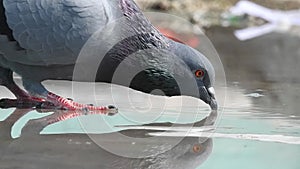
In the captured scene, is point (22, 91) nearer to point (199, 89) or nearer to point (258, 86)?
point (199, 89)

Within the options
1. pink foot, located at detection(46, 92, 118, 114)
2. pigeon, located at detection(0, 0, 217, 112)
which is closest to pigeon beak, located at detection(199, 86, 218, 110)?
pigeon, located at detection(0, 0, 217, 112)

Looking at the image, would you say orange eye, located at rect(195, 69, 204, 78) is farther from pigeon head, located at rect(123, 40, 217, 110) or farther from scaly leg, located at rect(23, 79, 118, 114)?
scaly leg, located at rect(23, 79, 118, 114)

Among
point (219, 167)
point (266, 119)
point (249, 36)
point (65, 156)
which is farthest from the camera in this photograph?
point (249, 36)

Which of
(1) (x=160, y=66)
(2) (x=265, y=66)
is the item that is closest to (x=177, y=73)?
(1) (x=160, y=66)

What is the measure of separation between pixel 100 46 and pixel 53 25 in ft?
1.20

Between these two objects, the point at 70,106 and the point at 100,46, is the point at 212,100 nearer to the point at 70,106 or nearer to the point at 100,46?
the point at 100,46

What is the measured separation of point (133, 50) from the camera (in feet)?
17.3

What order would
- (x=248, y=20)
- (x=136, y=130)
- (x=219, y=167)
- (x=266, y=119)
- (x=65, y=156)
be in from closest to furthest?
(x=219, y=167) < (x=65, y=156) < (x=136, y=130) < (x=266, y=119) < (x=248, y=20)

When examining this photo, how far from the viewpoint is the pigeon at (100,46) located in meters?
5.14

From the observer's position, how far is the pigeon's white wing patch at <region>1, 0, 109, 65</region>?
5.11 m

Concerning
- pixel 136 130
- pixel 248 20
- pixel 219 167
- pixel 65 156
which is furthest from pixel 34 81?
pixel 248 20

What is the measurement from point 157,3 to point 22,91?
10.6 metres

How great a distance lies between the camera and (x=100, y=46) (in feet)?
16.8

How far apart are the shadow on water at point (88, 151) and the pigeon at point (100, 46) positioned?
28.3 inches
